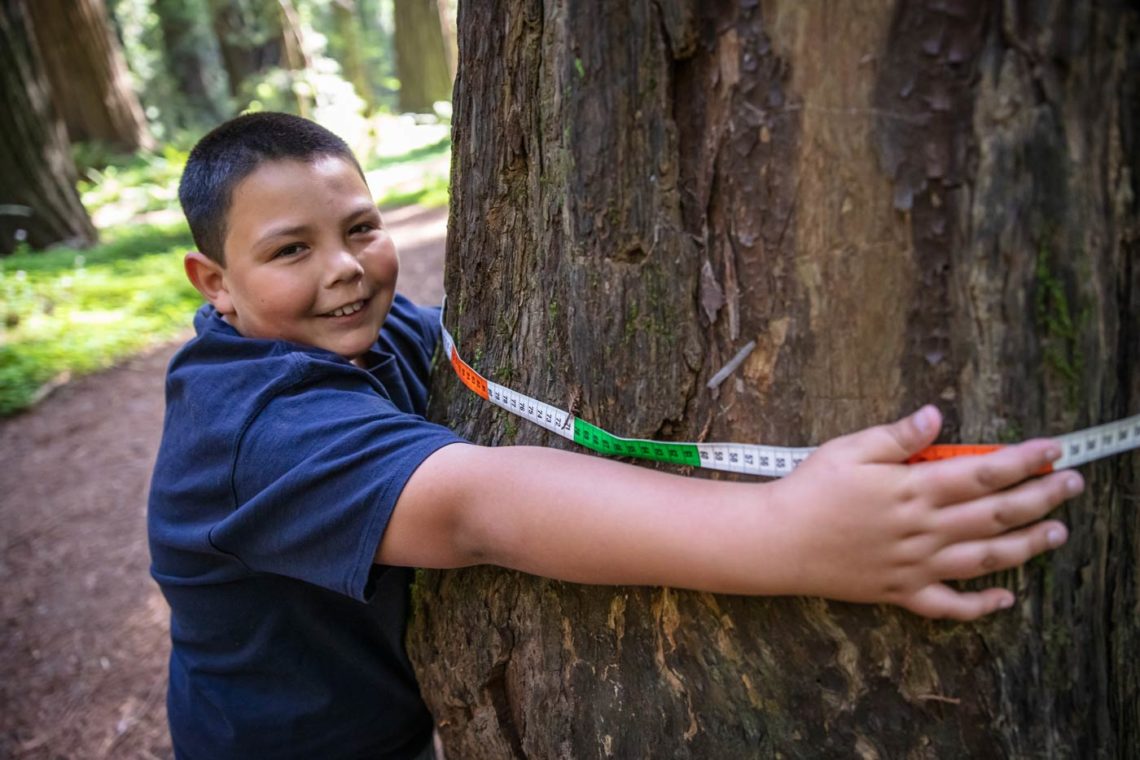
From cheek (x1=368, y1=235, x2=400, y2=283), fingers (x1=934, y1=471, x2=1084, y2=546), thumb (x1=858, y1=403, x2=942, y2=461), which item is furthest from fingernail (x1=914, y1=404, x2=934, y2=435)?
cheek (x1=368, y1=235, x2=400, y2=283)

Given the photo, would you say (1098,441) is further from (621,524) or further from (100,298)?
(100,298)

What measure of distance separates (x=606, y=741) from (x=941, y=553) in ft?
2.73

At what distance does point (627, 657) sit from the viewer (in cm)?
160

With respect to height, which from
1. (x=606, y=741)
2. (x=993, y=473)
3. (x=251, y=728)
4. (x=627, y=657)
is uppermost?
(x=993, y=473)

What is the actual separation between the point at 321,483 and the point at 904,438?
970mm

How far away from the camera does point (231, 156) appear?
1988 millimetres

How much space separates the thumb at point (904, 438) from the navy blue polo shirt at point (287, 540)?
2.38 feet

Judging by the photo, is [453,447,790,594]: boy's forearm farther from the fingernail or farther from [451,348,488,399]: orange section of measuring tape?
[451,348,488,399]: orange section of measuring tape

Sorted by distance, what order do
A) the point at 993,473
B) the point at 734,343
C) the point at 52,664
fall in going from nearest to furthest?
1. the point at 993,473
2. the point at 734,343
3. the point at 52,664

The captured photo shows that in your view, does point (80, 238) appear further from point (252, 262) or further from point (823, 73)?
point (823, 73)

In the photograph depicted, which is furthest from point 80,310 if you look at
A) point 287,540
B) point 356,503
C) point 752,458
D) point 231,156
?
point 752,458

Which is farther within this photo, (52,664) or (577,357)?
(52,664)

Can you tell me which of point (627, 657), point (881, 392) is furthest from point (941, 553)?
point (627, 657)

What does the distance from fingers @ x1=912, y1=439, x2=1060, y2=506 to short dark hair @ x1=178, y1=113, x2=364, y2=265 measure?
1.53m
